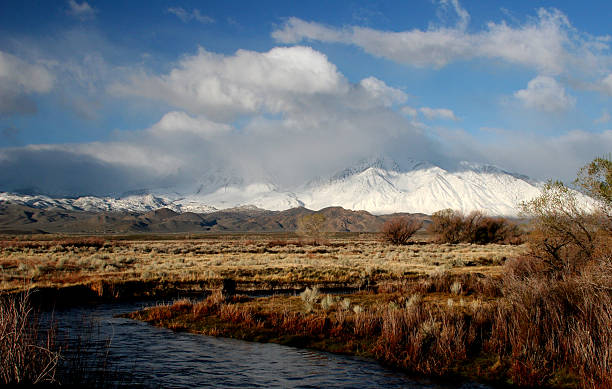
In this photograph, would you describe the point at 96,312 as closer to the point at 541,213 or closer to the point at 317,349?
the point at 317,349

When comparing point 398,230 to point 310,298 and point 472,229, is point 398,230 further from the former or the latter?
point 310,298

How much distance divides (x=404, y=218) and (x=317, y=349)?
252 feet

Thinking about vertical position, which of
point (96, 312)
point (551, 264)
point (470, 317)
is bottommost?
point (96, 312)

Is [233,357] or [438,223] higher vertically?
[438,223]

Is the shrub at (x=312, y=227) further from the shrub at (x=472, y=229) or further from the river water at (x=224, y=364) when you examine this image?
the river water at (x=224, y=364)

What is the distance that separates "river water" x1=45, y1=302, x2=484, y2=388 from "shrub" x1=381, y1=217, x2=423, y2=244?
71.4 meters

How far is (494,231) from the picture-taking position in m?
92.2

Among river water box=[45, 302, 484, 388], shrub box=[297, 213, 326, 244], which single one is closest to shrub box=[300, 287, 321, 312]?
river water box=[45, 302, 484, 388]

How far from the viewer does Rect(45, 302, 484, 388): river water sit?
11328mm

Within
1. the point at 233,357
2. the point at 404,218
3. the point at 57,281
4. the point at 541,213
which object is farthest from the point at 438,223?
the point at 233,357

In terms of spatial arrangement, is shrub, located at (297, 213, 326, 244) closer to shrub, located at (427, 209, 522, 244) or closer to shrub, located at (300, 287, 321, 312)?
shrub, located at (427, 209, 522, 244)

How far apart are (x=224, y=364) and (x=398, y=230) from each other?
74.8 metres

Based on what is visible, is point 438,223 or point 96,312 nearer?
point 96,312

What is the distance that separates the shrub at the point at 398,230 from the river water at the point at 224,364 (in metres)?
71.4
